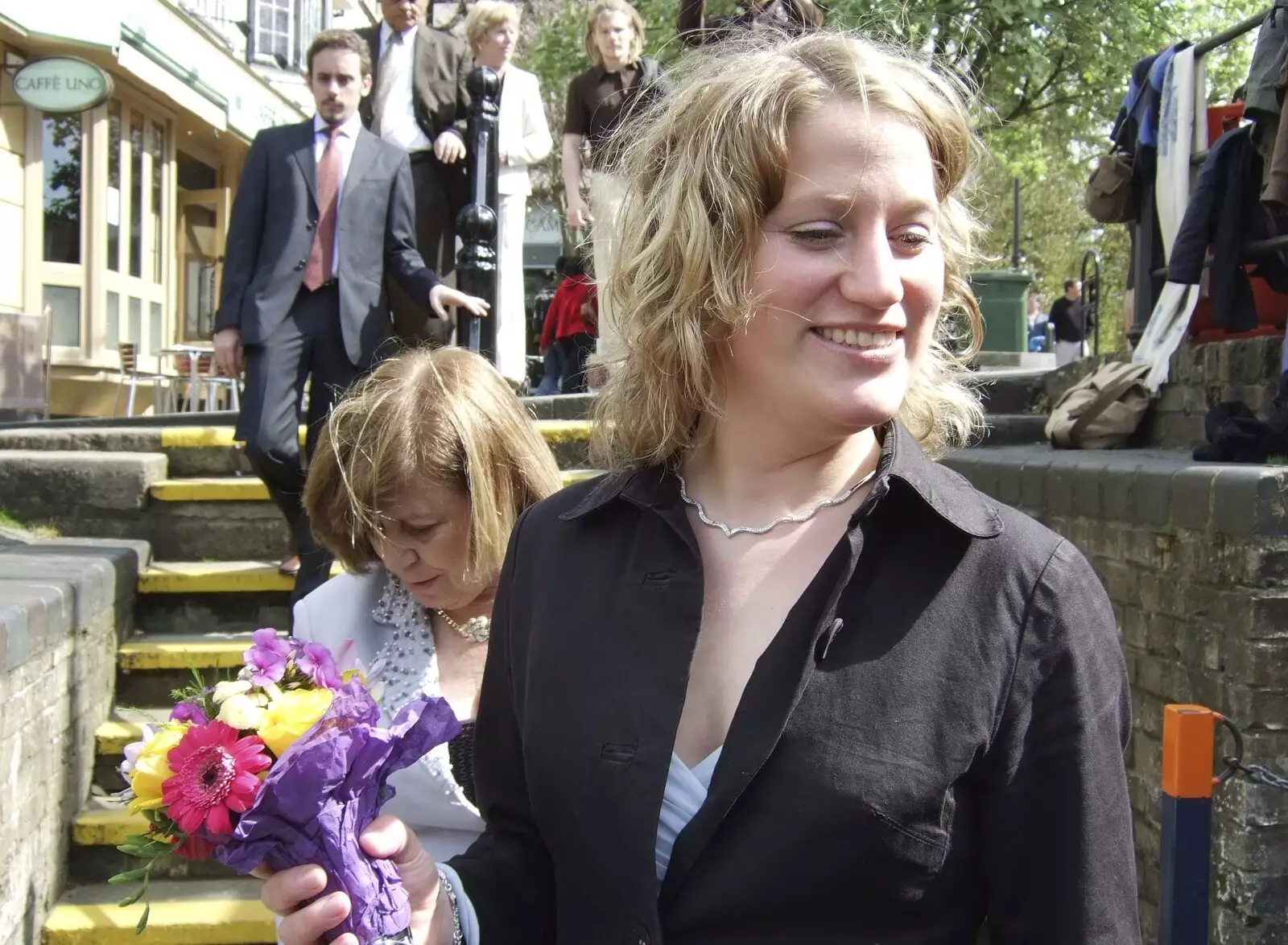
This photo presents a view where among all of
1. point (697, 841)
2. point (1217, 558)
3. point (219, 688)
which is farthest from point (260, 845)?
point (1217, 558)

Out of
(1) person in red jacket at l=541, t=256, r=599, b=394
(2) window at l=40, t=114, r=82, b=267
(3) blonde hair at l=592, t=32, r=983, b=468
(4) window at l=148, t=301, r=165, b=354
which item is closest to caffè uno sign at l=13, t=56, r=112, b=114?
(2) window at l=40, t=114, r=82, b=267

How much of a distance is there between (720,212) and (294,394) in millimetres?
4006

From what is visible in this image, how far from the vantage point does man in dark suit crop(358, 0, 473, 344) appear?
21.2 feet

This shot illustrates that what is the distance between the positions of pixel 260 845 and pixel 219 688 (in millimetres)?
211

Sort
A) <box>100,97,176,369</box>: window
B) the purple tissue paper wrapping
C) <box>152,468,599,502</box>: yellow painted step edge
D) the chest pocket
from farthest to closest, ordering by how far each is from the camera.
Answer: <box>100,97,176,369</box>: window < <box>152,468,599,502</box>: yellow painted step edge < the purple tissue paper wrapping < the chest pocket

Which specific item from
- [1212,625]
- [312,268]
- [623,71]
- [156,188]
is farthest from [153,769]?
[156,188]

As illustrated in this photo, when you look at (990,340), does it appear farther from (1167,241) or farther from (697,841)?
(697,841)

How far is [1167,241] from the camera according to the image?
7.54 meters

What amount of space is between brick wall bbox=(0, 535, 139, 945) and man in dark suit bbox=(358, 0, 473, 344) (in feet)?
7.51

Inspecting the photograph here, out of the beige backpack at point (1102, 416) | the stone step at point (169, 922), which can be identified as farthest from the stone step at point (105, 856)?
the beige backpack at point (1102, 416)

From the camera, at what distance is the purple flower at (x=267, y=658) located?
169 cm

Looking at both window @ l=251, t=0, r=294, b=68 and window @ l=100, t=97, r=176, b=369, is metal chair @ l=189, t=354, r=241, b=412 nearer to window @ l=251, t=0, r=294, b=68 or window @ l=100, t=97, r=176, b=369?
window @ l=100, t=97, r=176, b=369

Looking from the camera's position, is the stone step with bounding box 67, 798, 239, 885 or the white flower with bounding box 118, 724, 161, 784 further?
the stone step with bounding box 67, 798, 239, 885

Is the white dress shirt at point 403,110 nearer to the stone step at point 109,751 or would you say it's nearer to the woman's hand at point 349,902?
the stone step at point 109,751
